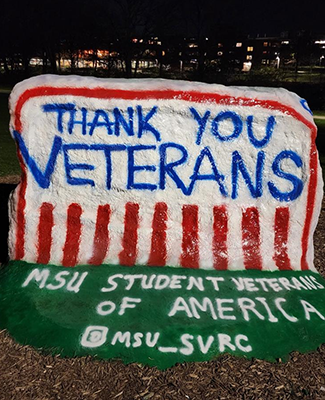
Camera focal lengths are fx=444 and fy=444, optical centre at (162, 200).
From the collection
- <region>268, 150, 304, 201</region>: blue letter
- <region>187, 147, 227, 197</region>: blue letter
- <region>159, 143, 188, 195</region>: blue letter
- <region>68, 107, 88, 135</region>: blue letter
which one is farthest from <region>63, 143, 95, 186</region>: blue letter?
<region>268, 150, 304, 201</region>: blue letter

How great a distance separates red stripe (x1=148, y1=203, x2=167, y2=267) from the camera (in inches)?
161

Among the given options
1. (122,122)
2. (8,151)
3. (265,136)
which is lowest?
(8,151)

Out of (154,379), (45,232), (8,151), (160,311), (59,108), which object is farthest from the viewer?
(8,151)

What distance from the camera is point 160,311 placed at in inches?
135

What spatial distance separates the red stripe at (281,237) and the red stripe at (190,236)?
735 millimetres

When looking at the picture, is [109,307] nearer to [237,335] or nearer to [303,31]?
[237,335]

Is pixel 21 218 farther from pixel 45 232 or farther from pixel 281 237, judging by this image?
pixel 281 237

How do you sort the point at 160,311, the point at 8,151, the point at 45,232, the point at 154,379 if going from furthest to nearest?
the point at 8,151, the point at 45,232, the point at 160,311, the point at 154,379

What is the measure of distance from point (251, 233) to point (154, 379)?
5.88 feet

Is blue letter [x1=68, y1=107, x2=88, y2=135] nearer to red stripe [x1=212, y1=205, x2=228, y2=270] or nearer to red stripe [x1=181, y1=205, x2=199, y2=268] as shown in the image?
red stripe [x1=181, y1=205, x2=199, y2=268]

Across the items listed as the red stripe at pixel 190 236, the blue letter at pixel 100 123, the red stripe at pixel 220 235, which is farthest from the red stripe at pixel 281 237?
the blue letter at pixel 100 123

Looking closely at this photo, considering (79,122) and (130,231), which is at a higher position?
(79,122)

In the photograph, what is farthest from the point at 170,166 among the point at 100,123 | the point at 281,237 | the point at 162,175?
the point at 281,237

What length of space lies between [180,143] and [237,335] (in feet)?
5.70
